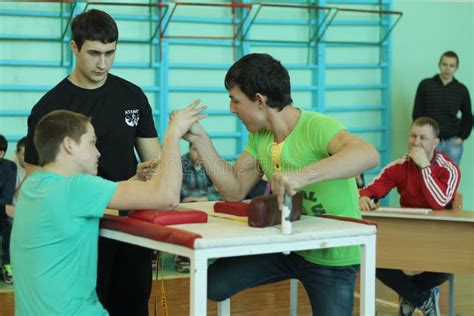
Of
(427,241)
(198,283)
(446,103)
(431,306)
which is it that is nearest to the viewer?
(198,283)

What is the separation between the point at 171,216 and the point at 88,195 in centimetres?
28

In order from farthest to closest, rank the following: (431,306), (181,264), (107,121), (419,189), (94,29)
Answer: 1. (181,264)
2. (419,189)
3. (431,306)
4. (107,121)
5. (94,29)

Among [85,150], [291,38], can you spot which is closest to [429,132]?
[85,150]

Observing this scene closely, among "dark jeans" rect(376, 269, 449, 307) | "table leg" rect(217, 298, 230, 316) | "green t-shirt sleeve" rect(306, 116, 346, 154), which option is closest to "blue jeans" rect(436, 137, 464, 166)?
"dark jeans" rect(376, 269, 449, 307)

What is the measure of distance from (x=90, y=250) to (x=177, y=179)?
0.37m

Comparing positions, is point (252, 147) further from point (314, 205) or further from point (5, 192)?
point (5, 192)

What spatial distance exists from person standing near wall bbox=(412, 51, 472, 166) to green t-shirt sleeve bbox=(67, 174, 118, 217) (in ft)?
18.9

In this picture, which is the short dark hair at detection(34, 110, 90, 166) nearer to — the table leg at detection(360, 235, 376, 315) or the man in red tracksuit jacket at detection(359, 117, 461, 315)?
the table leg at detection(360, 235, 376, 315)

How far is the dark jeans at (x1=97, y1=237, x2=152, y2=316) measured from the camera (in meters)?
3.32

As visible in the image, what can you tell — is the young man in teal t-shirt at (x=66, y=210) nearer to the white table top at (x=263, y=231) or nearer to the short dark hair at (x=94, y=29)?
the white table top at (x=263, y=231)

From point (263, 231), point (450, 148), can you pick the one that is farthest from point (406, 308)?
point (450, 148)

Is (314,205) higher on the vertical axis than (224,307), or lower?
higher

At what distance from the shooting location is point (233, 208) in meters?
3.08

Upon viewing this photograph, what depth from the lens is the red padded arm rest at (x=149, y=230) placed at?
249 cm
